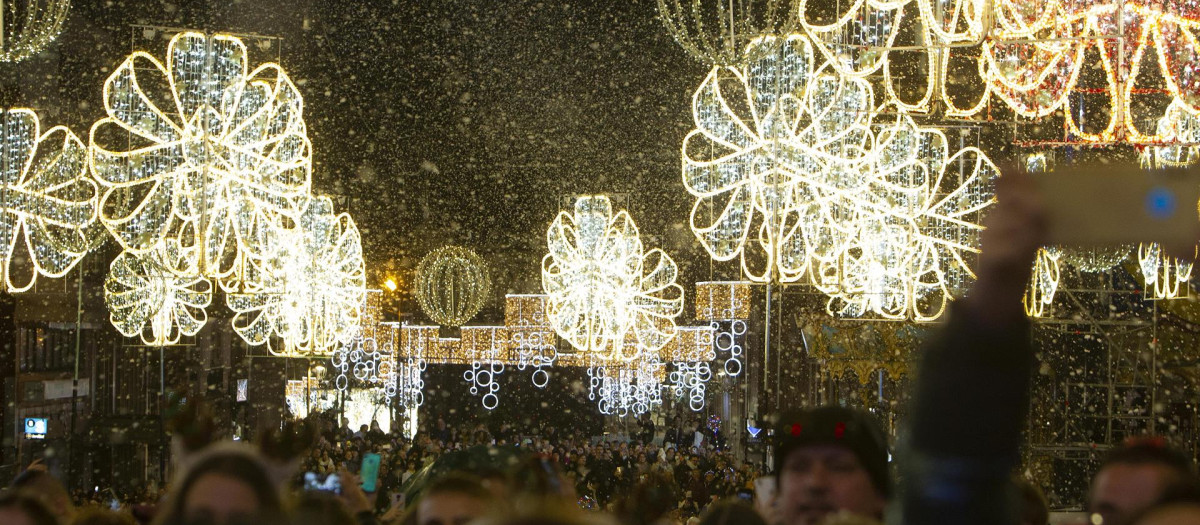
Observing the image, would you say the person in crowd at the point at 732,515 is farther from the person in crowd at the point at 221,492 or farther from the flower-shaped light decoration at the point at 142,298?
the flower-shaped light decoration at the point at 142,298

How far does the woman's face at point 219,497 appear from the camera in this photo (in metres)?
2.55

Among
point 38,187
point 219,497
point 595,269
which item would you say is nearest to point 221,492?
point 219,497

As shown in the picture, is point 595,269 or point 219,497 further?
point 595,269

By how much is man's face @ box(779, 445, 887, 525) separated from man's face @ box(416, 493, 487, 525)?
1.06 m

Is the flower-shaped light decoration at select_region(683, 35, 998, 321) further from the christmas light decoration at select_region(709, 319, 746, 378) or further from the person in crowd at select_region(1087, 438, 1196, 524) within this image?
the christmas light decoration at select_region(709, 319, 746, 378)

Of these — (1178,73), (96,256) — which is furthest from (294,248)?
(1178,73)

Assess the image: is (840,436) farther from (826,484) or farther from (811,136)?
(811,136)

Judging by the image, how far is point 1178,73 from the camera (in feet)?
30.6

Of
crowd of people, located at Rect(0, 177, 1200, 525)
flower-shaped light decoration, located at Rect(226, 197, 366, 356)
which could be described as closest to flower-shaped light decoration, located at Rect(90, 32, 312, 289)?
flower-shaped light decoration, located at Rect(226, 197, 366, 356)

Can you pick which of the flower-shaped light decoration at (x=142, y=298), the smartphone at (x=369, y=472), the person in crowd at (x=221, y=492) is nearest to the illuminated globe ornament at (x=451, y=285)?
the flower-shaped light decoration at (x=142, y=298)

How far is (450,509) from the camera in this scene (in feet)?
12.0

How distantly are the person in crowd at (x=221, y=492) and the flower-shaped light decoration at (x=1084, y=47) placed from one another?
21.8 feet

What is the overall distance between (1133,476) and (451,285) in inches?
867

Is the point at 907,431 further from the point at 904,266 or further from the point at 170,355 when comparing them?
the point at 170,355
